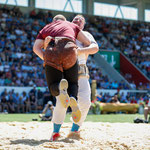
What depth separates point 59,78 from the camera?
4336 millimetres

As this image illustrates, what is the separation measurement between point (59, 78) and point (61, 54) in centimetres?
33

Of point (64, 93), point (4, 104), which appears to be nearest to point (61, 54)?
point (64, 93)

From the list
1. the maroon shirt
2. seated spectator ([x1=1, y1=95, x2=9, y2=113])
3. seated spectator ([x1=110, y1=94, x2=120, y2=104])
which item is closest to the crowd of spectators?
seated spectator ([x1=110, y1=94, x2=120, y2=104])

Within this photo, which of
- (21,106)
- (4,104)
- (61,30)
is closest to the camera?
(61,30)

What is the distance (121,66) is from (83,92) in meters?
24.5

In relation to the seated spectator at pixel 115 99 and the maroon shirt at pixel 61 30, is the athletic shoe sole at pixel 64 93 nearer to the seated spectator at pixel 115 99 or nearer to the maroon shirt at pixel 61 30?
the maroon shirt at pixel 61 30

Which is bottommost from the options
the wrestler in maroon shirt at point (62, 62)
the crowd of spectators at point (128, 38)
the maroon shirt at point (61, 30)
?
the wrestler in maroon shirt at point (62, 62)

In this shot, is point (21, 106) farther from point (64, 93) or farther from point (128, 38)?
point (128, 38)

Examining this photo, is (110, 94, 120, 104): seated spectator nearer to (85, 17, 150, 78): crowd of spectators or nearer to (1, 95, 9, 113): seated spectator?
(1, 95, 9, 113): seated spectator

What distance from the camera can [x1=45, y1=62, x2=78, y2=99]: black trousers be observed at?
428cm

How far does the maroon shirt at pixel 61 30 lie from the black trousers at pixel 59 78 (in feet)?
1.44

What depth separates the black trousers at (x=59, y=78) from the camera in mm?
4281

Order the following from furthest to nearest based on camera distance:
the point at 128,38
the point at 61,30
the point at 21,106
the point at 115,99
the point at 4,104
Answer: the point at 128,38, the point at 115,99, the point at 21,106, the point at 4,104, the point at 61,30

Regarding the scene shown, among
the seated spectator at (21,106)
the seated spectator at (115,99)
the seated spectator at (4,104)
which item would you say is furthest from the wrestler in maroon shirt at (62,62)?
the seated spectator at (115,99)
